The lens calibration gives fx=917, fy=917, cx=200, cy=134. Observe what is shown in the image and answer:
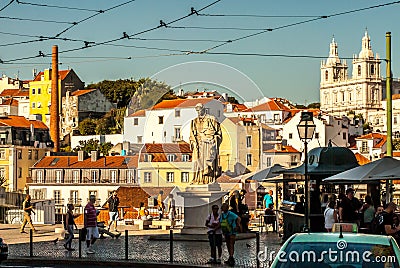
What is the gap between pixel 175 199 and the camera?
37938mm

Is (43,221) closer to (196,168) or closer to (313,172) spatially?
(196,168)

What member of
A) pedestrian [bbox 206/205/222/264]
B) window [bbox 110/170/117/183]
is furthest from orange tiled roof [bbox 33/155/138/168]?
pedestrian [bbox 206/205/222/264]

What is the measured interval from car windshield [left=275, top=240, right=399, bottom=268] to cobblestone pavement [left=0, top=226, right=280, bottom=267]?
1108 cm

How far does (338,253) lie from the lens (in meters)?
10.0

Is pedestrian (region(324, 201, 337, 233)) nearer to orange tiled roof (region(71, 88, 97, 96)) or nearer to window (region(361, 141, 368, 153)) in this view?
window (region(361, 141, 368, 153))

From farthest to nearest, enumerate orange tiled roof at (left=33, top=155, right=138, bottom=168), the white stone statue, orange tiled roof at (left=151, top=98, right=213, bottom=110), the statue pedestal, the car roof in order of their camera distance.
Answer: orange tiled roof at (left=33, top=155, right=138, bottom=168)
orange tiled roof at (left=151, top=98, right=213, bottom=110)
the white stone statue
the statue pedestal
the car roof

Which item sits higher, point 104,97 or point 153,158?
point 104,97

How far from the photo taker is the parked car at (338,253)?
9922mm

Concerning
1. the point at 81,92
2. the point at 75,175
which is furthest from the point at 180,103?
the point at 81,92

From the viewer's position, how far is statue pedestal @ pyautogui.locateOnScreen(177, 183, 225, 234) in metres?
30.0

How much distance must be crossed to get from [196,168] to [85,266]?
8.23 meters

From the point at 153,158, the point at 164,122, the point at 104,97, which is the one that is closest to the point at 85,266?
the point at 164,122

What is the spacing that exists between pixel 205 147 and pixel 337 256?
800 inches

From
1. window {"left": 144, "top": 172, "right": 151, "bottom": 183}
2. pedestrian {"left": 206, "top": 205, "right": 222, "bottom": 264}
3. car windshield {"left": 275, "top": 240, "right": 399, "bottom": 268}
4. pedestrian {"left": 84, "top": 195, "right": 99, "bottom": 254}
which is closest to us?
car windshield {"left": 275, "top": 240, "right": 399, "bottom": 268}
